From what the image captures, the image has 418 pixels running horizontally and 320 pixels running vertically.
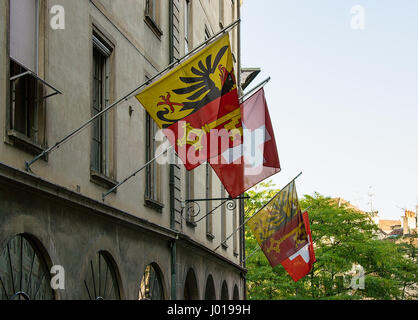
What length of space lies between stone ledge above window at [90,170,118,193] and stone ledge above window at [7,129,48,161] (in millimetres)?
2461

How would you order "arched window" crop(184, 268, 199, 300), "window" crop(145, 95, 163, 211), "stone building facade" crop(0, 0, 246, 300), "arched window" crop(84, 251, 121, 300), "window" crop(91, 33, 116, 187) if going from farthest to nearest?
"arched window" crop(184, 268, 199, 300), "window" crop(145, 95, 163, 211), "window" crop(91, 33, 116, 187), "arched window" crop(84, 251, 121, 300), "stone building facade" crop(0, 0, 246, 300)

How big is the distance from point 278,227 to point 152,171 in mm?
5516

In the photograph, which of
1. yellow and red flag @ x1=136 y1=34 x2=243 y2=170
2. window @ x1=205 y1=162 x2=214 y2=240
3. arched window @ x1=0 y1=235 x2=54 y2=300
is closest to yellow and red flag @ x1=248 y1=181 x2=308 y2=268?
window @ x1=205 y1=162 x2=214 y2=240

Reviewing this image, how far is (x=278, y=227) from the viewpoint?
24.1m

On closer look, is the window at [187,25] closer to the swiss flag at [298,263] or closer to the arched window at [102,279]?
the swiss flag at [298,263]

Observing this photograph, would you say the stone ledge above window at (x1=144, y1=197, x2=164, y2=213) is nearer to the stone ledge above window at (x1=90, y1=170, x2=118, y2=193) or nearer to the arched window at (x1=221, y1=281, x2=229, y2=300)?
the stone ledge above window at (x1=90, y1=170, x2=118, y2=193)

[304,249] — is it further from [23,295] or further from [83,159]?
[23,295]

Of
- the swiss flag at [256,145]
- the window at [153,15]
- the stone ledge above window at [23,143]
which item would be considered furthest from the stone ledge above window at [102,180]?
the window at [153,15]

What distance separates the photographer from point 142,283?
18344mm

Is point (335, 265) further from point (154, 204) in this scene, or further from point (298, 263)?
point (154, 204)

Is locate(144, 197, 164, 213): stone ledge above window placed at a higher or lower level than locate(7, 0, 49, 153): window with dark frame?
lower

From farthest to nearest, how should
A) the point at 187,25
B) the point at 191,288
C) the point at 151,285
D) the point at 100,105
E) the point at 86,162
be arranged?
1. the point at 187,25
2. the point at 191,288
3. the point at 151,285
4. the point at 100,105
5. the point at 86,162

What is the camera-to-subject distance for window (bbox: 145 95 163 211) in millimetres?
19422

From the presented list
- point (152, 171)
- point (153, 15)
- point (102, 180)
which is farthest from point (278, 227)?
point (102, 180)
